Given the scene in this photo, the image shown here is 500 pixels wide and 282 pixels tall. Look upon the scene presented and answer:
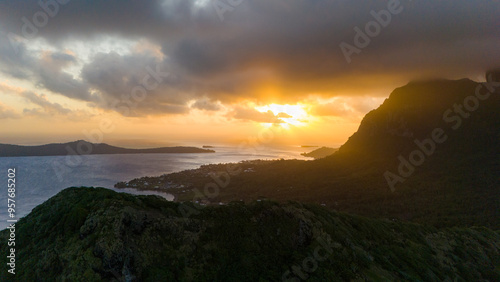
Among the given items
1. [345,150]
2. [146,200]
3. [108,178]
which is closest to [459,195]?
[345,150]

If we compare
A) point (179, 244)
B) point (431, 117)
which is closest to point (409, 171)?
point (431, 117)

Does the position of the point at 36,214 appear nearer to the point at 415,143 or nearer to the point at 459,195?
the point at 459,195

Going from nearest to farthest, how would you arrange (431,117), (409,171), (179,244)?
(179,244), (409,171), (431,117)

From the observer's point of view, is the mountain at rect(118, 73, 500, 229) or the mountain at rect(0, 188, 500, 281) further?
the mountain at rect(118, 73, 500, 229)

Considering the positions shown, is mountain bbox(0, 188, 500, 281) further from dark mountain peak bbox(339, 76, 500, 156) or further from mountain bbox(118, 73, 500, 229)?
dark mountain peak bbox(339, 76, 500, 156)

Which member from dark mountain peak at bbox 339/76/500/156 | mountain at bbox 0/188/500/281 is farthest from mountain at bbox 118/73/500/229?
mountain at bbox 0/188/500/281

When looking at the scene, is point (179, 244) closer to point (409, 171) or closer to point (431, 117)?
point (409, 171)
